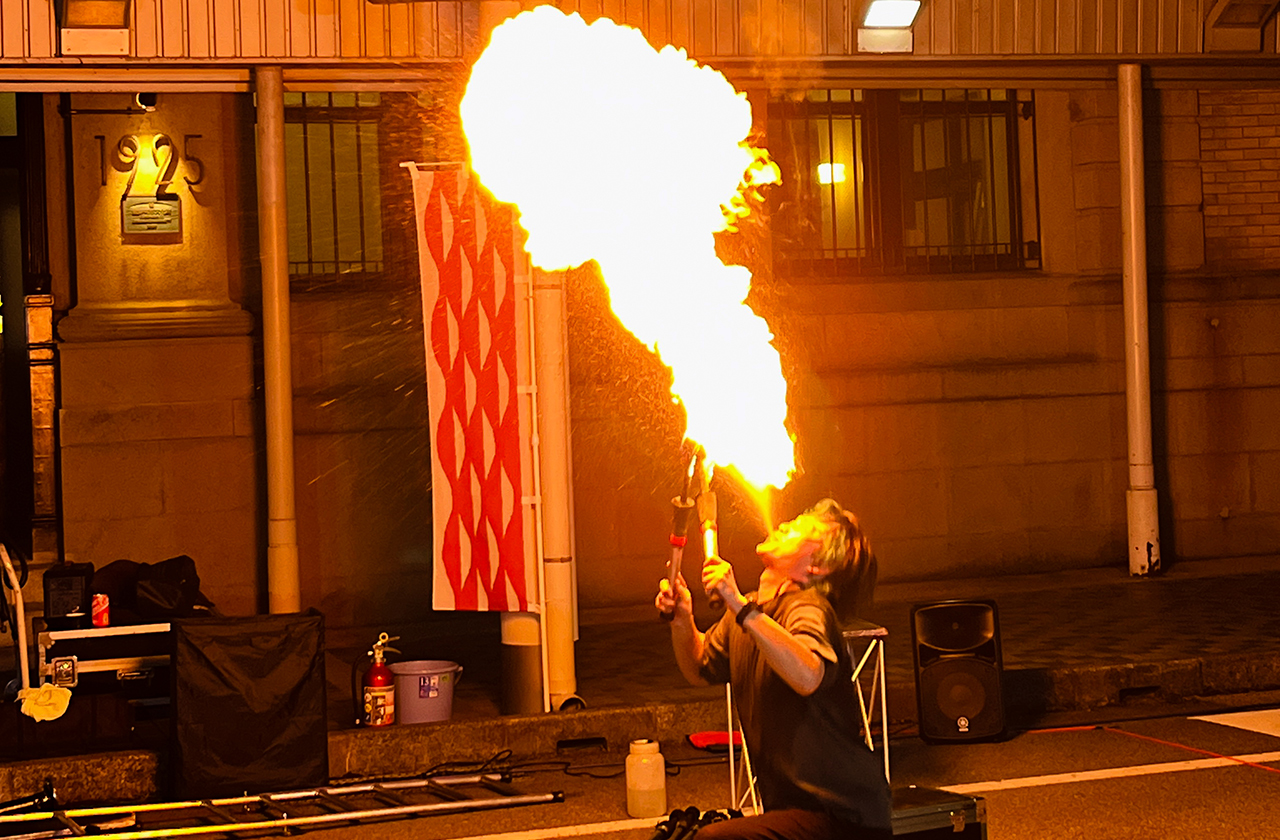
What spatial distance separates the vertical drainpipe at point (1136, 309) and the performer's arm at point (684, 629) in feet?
31.5

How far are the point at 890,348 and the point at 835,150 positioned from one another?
1.90 m

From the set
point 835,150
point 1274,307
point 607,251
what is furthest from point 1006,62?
point 607,251

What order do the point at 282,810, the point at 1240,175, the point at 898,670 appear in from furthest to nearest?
the point at 1240,175
the point at 898,670
the point at 282,810

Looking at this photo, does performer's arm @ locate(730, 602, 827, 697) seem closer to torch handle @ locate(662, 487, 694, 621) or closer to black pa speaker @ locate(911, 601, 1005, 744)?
torch handle @ locate(662, 487, 694, 621)

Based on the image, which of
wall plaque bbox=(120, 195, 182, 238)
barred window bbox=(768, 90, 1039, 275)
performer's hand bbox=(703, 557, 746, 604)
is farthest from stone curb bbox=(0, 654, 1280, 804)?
wall plaque bbox=(120, 195, 182, 238)

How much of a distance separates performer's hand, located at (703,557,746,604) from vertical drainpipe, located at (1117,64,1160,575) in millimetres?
10103

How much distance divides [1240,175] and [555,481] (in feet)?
28.7

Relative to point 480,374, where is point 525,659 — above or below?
below

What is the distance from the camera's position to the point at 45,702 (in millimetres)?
9305

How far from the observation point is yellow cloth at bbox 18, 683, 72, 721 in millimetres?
9281

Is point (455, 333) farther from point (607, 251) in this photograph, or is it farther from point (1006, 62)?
point (1006, 62)

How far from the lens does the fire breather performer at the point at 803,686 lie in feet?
17.6

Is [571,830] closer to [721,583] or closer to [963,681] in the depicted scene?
[963,681]

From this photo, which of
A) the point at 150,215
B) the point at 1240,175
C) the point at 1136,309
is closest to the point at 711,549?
the point at 150,215
